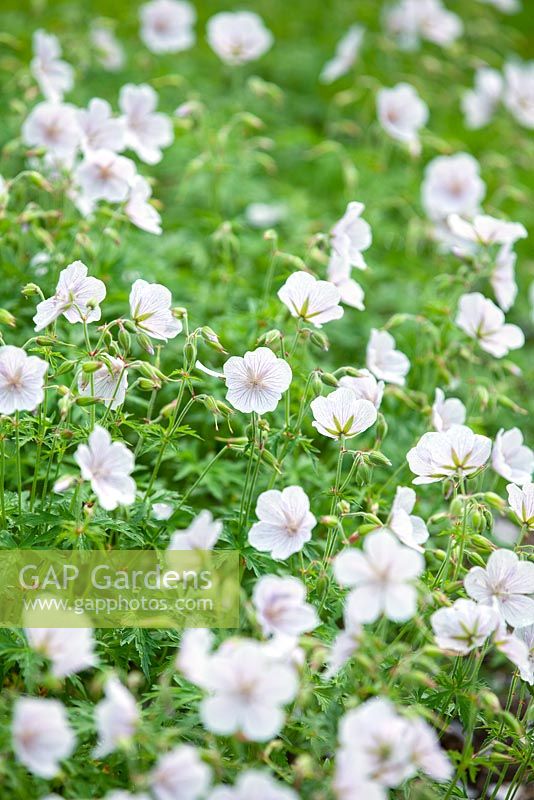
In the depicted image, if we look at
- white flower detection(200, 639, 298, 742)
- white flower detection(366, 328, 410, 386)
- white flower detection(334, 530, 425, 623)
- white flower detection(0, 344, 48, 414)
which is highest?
white flower detection(0, 344, 48, 414)

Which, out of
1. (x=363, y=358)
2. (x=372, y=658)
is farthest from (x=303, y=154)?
(x=372, y=658)

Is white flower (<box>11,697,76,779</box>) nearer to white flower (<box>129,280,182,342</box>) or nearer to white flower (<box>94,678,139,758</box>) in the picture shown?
white flower (<box>94,678,139,758</box>)

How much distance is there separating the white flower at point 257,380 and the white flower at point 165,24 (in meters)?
2.92

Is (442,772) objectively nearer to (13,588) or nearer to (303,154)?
(13,588)

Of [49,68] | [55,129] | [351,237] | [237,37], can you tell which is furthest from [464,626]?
[237,37]

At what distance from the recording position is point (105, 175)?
8.57ft

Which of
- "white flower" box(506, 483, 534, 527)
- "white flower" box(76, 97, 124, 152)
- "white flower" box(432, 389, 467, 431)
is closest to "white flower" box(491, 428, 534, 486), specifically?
"white flower" box(432, 389, 467, 431)

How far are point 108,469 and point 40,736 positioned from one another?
520 millimetres

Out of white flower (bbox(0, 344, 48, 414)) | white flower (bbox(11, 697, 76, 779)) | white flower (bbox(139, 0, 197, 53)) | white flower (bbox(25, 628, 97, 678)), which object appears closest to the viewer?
white flower (bbox(11, 697, 76, 779))

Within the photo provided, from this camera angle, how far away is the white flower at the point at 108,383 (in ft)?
6.24

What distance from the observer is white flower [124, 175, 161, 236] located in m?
2.55

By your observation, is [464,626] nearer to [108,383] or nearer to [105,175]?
[108,383]

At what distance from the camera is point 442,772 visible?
150 cm

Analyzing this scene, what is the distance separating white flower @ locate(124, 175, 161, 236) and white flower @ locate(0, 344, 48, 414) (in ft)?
2.76
